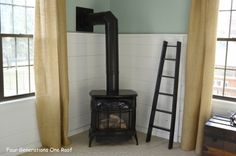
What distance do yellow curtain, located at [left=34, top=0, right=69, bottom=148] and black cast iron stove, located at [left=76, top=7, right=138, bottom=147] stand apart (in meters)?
0.43

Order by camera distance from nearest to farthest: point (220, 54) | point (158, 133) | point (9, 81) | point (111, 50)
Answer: point (9, 81) → point (220, 54) → point (111, 50) → point (158, 133)

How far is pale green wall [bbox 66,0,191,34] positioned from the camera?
374cm

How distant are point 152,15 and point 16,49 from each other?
2.01 meters

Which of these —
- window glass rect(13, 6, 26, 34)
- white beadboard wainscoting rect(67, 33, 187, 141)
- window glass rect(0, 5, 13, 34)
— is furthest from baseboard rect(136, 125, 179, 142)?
window glass rect(0, 5, 13, 34)

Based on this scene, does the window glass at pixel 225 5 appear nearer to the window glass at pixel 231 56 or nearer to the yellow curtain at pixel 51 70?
the window glass at pixel 231 56

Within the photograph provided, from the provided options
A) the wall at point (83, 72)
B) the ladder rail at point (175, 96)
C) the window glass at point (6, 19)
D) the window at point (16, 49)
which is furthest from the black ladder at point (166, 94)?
the window glass at point (6, 19)

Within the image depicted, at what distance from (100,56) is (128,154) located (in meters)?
1.71

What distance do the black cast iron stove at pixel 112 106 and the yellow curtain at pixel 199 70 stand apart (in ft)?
2.46

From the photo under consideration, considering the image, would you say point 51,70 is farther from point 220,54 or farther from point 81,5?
point 220,54

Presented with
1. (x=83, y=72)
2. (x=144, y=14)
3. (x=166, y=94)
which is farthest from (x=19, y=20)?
(x=166, y=94)

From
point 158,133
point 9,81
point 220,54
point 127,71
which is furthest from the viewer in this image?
point 127,71

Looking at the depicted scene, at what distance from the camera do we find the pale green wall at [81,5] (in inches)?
151

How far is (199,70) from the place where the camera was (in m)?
3.44

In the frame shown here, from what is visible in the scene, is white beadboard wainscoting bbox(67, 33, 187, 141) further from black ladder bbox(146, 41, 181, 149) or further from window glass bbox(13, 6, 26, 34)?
window glass bbox(13, 6, 26, 34)
